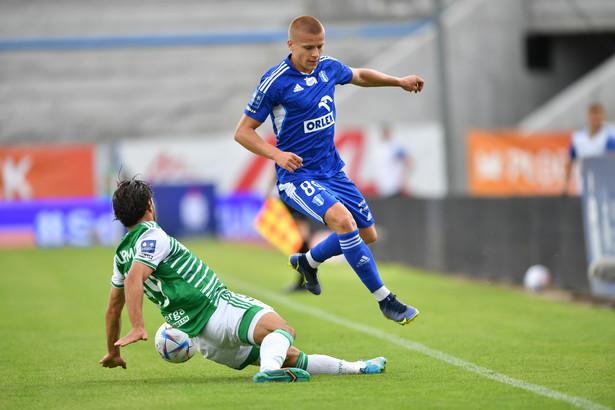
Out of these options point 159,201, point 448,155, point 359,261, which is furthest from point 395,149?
point 359,261

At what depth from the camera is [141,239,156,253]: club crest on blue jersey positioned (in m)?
5.83

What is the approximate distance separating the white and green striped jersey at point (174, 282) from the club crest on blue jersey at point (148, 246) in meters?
0.05

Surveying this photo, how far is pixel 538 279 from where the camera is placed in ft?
39.0

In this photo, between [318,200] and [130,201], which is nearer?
[130,201]

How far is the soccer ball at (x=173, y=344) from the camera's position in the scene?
20.1 ft

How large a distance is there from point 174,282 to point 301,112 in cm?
174

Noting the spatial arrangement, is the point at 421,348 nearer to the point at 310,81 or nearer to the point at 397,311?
the point at 397,311

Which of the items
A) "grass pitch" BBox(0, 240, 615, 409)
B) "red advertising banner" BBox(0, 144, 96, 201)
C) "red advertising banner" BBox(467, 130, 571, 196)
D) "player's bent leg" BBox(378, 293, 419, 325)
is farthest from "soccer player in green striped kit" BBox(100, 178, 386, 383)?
"red advertising banner" BBox(0, 144, 96, 201)

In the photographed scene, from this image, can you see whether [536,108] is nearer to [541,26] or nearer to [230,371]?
[541,26]

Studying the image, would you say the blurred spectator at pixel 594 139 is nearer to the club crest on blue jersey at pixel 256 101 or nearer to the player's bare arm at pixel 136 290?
the club crest on blue jersey at pixel 256 101

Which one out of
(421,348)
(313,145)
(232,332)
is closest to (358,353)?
(421,348)

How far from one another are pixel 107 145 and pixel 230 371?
776 inches

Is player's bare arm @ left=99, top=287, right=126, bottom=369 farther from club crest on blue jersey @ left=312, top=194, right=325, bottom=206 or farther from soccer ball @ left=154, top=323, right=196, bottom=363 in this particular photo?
club crest on blue jersey @ left=312, top=194, right=325, bottom=206

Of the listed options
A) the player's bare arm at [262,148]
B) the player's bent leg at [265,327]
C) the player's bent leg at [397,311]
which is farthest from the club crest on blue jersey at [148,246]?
the player's bent leg at [397,311]
